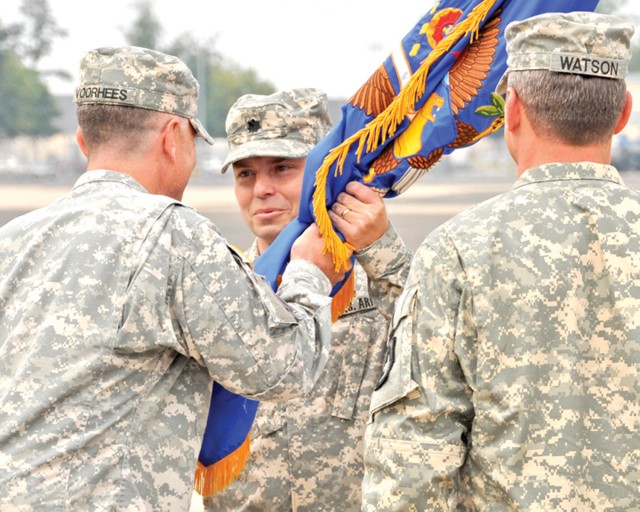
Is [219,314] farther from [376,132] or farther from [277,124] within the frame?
[277,124]

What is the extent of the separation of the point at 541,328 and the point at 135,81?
1.31 meters

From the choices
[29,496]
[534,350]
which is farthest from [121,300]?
[534,350]

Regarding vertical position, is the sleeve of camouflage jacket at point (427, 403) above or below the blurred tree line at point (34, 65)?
above

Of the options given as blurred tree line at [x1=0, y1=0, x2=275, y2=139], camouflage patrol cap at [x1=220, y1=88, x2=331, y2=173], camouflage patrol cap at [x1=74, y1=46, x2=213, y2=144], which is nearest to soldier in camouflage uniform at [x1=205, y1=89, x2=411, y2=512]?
camouflage patrol cap at [x1=220, y1=88, x2=331, y2=173]

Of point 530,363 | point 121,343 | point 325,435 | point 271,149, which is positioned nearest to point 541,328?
point 530,363

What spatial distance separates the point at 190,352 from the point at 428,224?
20.4 metres

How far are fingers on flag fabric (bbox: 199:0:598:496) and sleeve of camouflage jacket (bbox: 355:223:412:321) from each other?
86mm

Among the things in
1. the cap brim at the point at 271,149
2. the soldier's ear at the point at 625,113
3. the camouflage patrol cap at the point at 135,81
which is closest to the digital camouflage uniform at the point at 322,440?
the cap brim at the point at 271,149

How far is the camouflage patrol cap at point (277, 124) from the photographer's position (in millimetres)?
3832

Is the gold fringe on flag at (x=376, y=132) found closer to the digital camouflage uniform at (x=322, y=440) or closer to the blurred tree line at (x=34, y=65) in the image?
the digital camouflage uniform at (x=322, y=440)

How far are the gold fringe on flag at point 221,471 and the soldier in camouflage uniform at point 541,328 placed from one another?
2.60 feet

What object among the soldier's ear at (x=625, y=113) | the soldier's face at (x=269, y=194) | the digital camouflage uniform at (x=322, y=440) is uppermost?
the soldier's ear at (x=625, y=113)

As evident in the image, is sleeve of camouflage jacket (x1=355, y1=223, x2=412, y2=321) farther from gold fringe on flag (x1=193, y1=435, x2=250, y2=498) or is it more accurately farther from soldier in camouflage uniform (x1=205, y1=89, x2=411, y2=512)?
gold fringe on flag (x1=193, y1=435, x2=250, y2=498)

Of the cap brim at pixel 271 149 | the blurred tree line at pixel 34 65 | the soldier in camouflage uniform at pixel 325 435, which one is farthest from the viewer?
the blurred tree line at pixel 34 65
